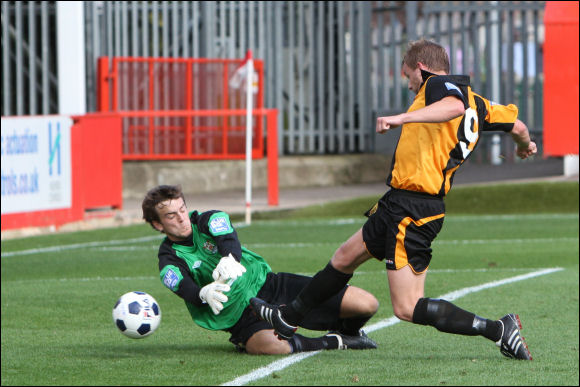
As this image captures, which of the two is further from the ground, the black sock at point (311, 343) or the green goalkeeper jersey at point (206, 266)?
the green goalkeeper jersey at point (206, 266)

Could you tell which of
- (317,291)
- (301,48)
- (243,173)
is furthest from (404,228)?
(301,48)

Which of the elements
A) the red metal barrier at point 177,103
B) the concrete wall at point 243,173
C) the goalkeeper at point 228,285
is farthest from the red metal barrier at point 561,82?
the goalkeeper at point 228,285

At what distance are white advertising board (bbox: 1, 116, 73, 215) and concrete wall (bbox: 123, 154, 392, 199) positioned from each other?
4.08m

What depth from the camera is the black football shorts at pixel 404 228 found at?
625 cm

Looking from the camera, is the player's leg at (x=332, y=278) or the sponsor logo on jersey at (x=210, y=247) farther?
the sponsor logo on jersey at (x=210, y=247)

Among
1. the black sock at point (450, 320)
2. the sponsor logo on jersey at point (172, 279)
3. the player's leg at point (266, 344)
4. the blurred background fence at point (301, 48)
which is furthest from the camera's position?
the blurred background fence at point (301, 48)

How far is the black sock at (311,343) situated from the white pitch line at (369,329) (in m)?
0.04

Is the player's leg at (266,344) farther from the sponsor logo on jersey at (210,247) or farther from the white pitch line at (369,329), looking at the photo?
the sponsor logo on jersey at (210,247)

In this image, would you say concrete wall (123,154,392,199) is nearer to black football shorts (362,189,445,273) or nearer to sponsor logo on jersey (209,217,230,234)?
sponsor logo on jersey (209,217,230,234)

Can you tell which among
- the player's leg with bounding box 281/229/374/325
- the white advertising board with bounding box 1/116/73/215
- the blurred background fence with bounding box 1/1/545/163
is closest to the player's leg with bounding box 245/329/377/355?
the player's leg with bounding box 281/229/374/325

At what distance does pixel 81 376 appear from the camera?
7.29 meters

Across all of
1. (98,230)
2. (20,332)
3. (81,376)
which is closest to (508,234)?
(98,230)

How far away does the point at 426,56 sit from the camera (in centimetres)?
603

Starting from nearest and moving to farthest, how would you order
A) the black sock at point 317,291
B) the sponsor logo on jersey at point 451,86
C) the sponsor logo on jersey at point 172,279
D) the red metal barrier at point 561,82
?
the sponsor logo on jersey at point 451,86 → the black sock at point 317,291 → the sponsor logo on jersey at point 172,279 → the red metal barrier at point 561,82
